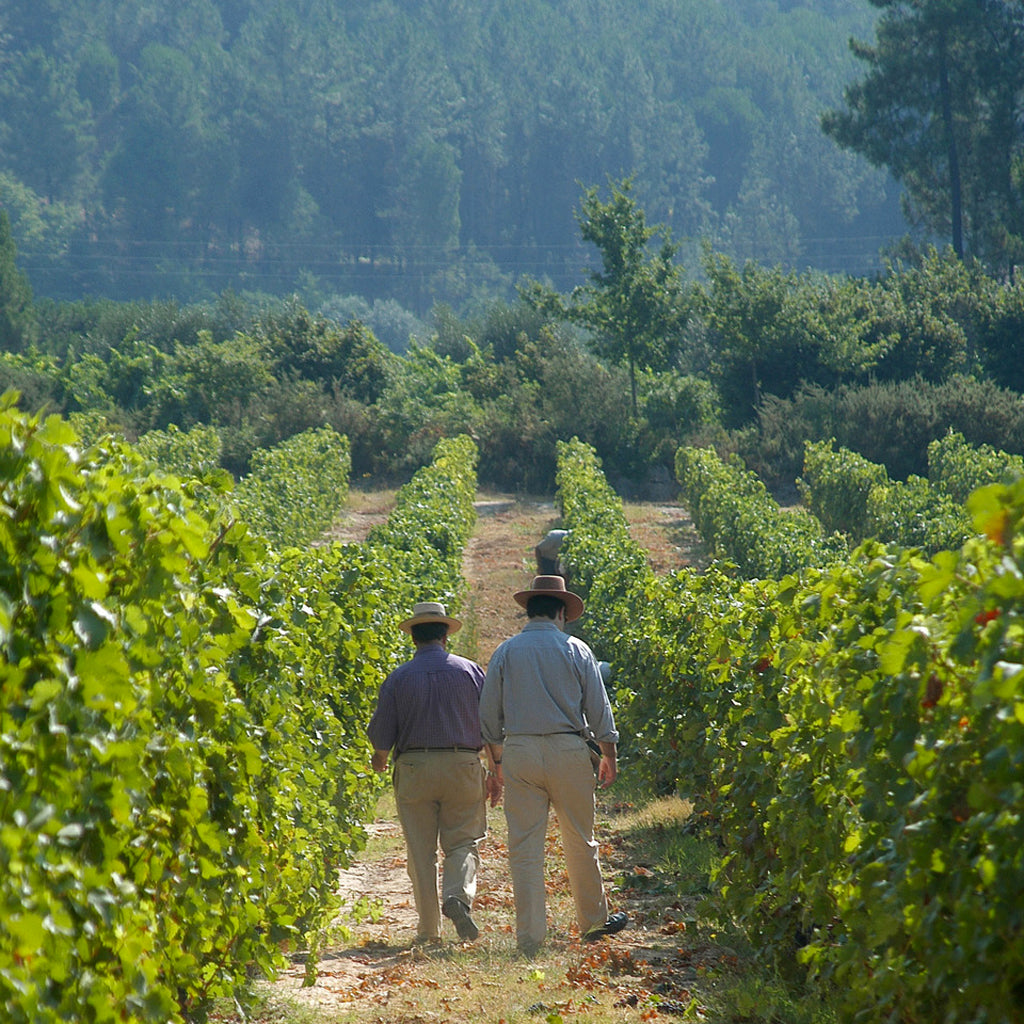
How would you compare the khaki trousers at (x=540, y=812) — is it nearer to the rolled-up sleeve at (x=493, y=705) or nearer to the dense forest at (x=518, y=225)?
the rolled-up sleeve at (x=493, y=705)

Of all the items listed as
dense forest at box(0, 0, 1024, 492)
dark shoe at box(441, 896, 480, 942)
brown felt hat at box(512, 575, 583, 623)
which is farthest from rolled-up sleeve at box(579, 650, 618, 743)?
dense forest at box(0, 0, 1024, 492)

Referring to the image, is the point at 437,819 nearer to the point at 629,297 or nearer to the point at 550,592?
the point at 550,592

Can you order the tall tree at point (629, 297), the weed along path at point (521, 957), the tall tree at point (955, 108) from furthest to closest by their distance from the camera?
1. the tall tree at point (955, 108)
2. the tall tree at point (629, 297)
3. the weed along path at point (521, 957)

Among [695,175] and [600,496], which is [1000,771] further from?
[695,175]

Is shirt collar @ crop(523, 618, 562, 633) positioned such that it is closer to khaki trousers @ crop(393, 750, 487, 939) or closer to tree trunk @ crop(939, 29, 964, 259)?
khaki trousers @ crop(393, 750, 487, 939)

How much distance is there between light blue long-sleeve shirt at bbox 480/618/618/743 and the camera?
19.1 feet

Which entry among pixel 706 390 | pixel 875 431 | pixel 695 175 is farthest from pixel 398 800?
pixel 695 175

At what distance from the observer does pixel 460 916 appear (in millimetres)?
6090

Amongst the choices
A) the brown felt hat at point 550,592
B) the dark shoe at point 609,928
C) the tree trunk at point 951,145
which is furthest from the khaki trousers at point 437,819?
the tree trunk at point 951,145

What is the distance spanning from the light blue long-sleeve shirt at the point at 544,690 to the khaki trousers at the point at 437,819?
0.29m

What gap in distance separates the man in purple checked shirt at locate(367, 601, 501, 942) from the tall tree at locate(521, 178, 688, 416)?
26.3 m

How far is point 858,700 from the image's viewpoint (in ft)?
12.1

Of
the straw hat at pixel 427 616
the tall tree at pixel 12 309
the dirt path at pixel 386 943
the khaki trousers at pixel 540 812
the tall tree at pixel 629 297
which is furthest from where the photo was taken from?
the tall tree at pixel 12 309

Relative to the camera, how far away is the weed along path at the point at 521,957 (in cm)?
490
